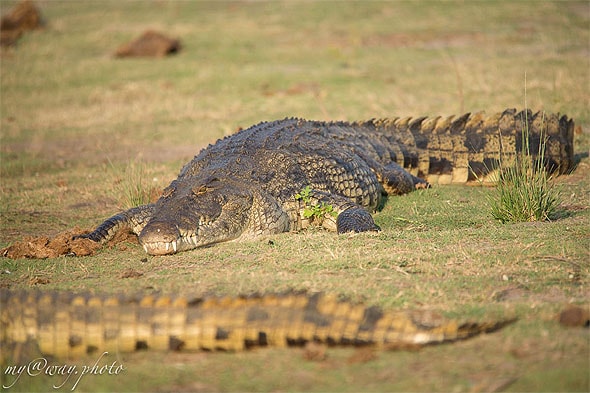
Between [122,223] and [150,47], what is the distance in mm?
11939

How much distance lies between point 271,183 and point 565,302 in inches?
131

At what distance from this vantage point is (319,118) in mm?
12320

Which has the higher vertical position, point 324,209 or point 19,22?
point 19,22

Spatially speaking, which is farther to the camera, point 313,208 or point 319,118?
point 319,118

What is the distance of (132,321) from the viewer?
4.06 meters

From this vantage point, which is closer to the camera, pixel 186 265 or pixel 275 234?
pixel 186 265

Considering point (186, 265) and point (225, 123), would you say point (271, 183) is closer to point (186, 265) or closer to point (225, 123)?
point (186, 265)

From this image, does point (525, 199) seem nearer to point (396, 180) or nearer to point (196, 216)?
point (396, 180)

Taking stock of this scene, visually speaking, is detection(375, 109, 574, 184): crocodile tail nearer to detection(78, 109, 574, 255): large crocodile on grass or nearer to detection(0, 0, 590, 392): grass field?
detection(78, 109, 574, 255): large crocodile on grass

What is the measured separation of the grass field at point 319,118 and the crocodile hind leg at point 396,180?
0.17 metres

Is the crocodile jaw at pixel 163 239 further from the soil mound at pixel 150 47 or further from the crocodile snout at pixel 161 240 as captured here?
the soil mound at pixel 150 47

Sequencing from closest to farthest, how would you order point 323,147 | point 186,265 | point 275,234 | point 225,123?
point 186,265, point 275,234, point 323,147, point 225,123

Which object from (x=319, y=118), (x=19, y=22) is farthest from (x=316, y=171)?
(x=19, y=22)

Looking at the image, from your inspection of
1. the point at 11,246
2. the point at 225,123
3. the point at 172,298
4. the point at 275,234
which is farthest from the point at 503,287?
the point at 225,123
